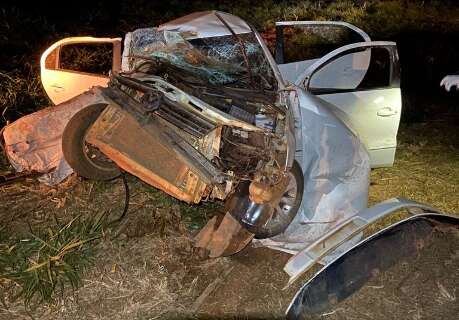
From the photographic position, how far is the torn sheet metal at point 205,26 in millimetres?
4883

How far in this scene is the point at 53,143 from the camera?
5.07 m

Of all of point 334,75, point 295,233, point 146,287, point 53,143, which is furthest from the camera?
point 334,75

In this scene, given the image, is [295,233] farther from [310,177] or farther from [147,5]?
[147,5]

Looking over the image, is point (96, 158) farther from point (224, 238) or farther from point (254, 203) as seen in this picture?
point (254, 203)

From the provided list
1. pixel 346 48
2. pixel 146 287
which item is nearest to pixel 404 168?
pixel 346 48

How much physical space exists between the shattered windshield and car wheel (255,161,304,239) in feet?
2.78

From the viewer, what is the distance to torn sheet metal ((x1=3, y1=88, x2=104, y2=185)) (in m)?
4.96

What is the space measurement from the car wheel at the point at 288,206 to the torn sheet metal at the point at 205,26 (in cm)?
141

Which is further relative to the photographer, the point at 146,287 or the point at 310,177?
the point at 310,177

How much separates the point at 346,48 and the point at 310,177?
1.39m

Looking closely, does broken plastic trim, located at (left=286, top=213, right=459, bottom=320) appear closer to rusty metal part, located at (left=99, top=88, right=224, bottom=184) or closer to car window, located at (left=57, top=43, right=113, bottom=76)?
rusty metal part, located at (left=99, top=88, right=224, bottom=184)

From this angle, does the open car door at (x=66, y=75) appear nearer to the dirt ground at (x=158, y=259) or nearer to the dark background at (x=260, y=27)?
the dirt ground at (x=158, y=259)

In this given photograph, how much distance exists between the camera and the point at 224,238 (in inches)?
172

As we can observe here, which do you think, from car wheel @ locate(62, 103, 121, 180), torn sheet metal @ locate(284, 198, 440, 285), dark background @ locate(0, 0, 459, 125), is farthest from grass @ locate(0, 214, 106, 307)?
dark background @ locate(0, 0, 459, 125)
